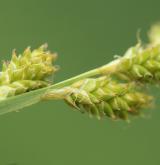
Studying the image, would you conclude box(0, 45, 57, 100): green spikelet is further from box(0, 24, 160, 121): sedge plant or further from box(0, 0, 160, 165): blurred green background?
box(0, 0, 160, 165): blurred green background

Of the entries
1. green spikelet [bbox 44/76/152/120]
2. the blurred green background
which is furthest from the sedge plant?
the blurred green background

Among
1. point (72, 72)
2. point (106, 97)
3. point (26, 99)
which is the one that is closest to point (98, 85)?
point (106, 97)

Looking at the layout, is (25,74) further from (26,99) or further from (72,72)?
(72,72)

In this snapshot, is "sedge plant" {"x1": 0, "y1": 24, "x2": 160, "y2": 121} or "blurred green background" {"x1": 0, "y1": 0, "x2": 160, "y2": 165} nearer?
"sedge plant" {"x1": 0, "y1": 24, "x2": 160, "y2": 121}

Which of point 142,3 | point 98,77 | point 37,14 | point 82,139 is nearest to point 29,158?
point 82,139

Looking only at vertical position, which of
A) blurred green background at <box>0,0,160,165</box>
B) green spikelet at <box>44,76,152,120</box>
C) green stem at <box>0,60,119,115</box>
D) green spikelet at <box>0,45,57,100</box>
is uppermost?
blurred green background at <box>0,0,160,165</box>

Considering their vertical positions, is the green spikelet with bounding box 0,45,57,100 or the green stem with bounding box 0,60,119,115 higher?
the green spikelet with bounding box 0,45,57,100

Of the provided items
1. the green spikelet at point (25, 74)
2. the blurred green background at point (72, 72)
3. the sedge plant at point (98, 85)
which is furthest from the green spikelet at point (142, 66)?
the blurred green background at point (72, 72)

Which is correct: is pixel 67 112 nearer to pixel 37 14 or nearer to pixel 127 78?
pixel 37 14
